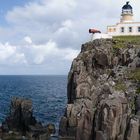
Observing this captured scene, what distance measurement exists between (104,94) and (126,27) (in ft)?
114

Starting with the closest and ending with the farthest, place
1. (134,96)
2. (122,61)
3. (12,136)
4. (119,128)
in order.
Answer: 1. (119,128)
2. (134,96)
3. (12,136)
4. (122,61)

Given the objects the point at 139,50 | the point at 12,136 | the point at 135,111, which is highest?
the point at 139,50

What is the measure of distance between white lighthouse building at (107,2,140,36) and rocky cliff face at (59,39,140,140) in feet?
43.1

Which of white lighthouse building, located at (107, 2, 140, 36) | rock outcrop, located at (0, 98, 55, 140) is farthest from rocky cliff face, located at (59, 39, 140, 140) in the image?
white lighthouse building, located at (107, 2, 140, 36)

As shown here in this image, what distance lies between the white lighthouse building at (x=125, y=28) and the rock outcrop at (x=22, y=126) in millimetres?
25182

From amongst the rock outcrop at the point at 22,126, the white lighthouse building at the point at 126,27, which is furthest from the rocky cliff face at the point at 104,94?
the white lighthouse building at the point at 126,27

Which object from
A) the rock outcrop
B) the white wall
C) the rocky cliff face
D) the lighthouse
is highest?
the lighthouse

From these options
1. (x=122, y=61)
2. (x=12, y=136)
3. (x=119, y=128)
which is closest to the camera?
(x=119, y=128)

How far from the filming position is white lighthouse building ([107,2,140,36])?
9019cm

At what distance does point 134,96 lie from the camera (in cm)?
5988

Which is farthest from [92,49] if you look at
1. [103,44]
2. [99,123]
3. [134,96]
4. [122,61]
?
[99,123]

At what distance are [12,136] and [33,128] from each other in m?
4.11

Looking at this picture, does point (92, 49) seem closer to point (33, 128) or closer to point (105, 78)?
point (105, 78)

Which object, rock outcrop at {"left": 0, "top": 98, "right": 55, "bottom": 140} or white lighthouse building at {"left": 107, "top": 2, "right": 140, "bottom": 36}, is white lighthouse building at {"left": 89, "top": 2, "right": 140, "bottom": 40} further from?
rock outcrop at {"left": 0, "top": 98, "right": 55, "bottom": 140}
